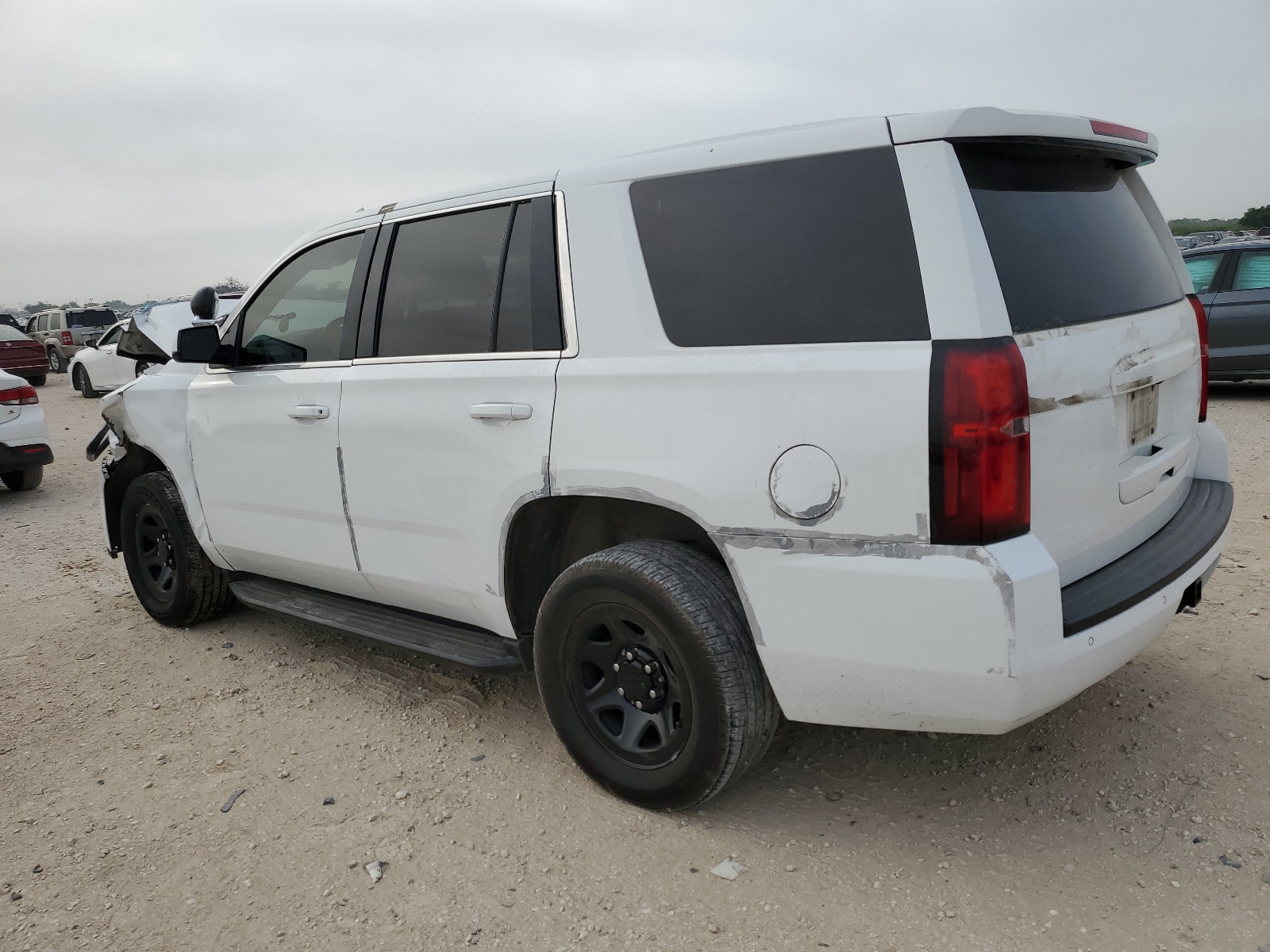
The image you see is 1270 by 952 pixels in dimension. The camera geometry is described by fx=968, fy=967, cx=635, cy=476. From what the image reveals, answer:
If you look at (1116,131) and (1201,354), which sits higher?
(1116,131)

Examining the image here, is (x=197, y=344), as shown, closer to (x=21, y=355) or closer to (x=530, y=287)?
(x=530, y=287)

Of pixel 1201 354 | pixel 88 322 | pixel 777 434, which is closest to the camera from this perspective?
pixel 777 434

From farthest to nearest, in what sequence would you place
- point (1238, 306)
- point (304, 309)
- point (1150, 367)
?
point (1238, 306) → point (304, 309) → point (1150, 367)

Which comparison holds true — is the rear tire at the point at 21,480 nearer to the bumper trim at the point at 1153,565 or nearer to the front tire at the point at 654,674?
the front tire at the point at 654,674

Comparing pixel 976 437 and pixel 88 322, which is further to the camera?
pixel 88 322

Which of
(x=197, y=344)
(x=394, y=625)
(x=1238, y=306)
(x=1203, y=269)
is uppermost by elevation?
(x=197, y=344)

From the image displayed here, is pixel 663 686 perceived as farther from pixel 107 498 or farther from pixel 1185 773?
pixel 107 498

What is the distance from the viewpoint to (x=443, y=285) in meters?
3.32

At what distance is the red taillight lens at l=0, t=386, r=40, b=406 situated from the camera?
27.9 feet

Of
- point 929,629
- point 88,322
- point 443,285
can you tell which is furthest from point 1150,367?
point 88,322

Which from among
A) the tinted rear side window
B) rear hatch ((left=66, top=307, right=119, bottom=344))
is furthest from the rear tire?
rear hatch ((left=66, top=307, right=119, bottom=344))

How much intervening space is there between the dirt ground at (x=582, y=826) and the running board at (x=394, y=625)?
35 centimetres

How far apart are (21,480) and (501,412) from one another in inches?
315

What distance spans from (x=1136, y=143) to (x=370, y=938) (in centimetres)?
302
